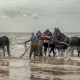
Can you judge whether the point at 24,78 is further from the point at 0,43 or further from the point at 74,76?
the point at 0,43

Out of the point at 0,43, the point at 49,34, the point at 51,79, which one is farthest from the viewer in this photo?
the point at 49,34

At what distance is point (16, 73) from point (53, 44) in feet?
21.0

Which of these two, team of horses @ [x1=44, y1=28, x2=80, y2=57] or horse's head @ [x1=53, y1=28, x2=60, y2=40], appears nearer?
team of horses @ [x1=44, y1=28, x2=80, y2=57]

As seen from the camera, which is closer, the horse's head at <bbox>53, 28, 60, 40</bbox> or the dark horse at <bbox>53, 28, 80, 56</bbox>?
the dark horse at <bbox>53, 28, 80, 56</bbox>

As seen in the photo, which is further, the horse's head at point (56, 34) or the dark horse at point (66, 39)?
the horse's head at point (56, 34)

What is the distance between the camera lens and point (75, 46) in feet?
41.1

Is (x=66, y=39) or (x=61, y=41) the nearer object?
(x=66, y=39)

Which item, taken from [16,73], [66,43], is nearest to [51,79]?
[16,73]

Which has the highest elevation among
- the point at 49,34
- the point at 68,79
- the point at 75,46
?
the point at 49,34

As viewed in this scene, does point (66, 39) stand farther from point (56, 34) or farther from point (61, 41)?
point (56, 34)

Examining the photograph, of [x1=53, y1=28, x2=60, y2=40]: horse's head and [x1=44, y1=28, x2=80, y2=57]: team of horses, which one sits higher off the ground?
[x1=53, y1=28, x2=60, y2=40]: horse's head

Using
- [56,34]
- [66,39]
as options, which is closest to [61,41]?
[66,39]

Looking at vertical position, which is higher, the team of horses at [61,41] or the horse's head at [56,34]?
the horse's head at [56,34]

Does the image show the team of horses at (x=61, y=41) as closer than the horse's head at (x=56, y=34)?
Yes
